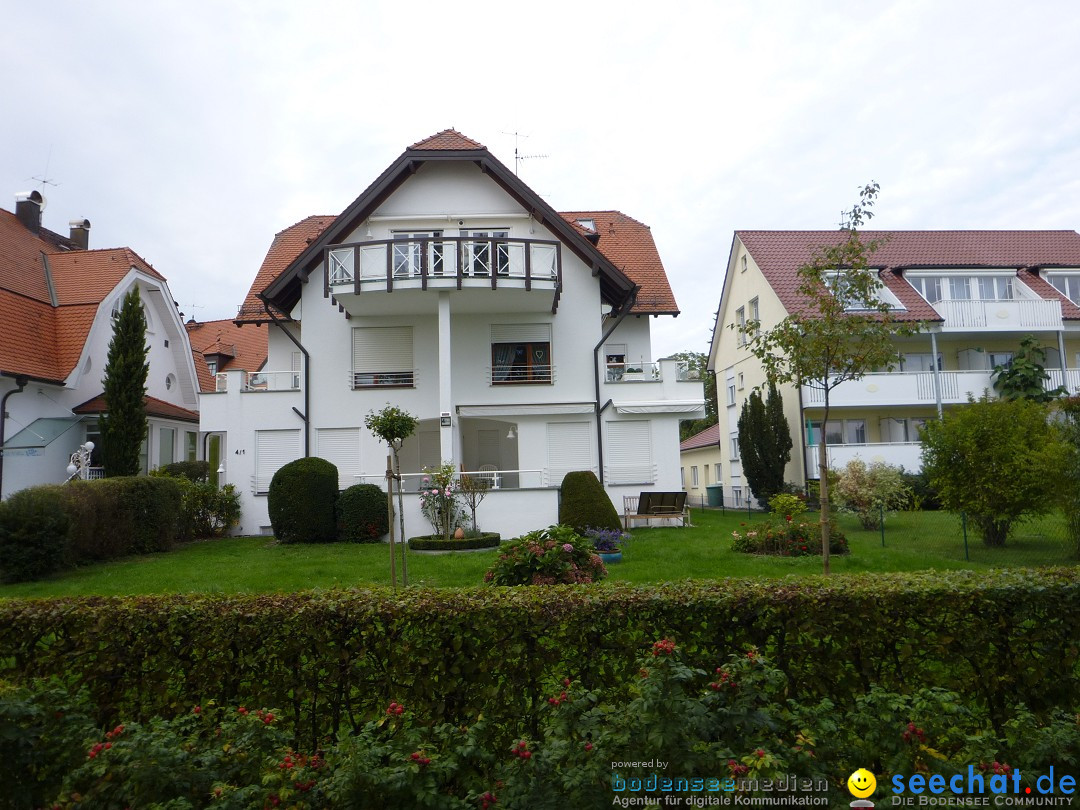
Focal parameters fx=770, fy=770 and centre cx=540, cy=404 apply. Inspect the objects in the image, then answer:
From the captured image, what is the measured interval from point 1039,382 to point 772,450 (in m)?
10.6

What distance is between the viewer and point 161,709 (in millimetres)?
5000

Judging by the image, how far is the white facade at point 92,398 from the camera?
21312 mm

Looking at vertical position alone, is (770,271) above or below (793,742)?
above

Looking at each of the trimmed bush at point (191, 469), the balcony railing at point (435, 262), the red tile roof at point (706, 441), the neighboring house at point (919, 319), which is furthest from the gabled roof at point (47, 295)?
the red tile roof at point (706, 441)

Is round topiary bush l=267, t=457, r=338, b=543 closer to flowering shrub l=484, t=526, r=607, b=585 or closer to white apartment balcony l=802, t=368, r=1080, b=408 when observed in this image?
flowering shrub l=484, t=526, r=607, b=585

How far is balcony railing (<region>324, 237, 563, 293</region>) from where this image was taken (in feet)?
65.4

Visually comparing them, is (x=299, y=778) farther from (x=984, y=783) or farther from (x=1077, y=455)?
(x=1077, y=455)

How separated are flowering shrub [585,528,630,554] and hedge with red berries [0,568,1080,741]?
27.5ft

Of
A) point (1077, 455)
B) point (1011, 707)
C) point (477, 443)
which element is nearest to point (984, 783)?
point (1011, 707)

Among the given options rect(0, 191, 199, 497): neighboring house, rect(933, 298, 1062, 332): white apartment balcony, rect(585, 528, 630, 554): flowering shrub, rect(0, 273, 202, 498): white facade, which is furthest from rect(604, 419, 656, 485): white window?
rect(0, 273, 202, 498): white facade

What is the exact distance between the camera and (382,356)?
2242cm

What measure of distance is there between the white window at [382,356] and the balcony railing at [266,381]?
1884 mm

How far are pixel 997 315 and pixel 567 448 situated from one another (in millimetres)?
18931

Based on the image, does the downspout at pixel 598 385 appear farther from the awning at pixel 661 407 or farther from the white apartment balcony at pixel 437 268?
the white apartment balcony at pixel 437 268
